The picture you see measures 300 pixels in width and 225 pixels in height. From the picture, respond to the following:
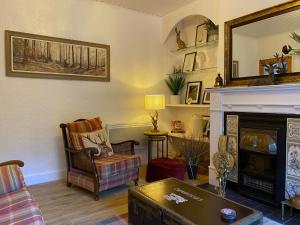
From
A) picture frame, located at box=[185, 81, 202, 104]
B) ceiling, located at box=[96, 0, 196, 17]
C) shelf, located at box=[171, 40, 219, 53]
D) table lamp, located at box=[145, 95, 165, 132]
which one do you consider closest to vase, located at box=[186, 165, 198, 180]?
table lamp, located at box=[145, 95, 165, 132]

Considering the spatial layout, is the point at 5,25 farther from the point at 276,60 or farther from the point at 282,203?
the point at 282,203

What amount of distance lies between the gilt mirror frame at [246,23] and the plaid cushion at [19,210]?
2.56 meters

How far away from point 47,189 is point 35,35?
7.07 ft

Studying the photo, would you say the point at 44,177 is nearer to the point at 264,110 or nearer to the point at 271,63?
the point at 264,110

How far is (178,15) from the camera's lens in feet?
13.9

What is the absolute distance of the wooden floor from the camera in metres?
2.39

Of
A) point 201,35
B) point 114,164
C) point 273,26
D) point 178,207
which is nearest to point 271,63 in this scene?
point 273,26

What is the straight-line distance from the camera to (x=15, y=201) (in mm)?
1799

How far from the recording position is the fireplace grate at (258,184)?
267 cm

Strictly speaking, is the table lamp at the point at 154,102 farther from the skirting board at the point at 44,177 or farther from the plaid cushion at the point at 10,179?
the plaid cushion at the point at 10,179

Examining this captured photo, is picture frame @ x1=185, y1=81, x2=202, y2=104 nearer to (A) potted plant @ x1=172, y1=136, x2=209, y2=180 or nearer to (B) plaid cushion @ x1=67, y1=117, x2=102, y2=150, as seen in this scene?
(A) potted plant @ x1=172, y1=136, x2=209, y2=180

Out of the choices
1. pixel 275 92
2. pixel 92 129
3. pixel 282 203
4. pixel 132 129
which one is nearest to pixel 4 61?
pixel 92 129

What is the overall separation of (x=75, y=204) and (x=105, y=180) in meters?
0.42

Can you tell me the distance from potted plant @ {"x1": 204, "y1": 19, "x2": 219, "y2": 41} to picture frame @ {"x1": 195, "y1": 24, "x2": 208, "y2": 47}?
0.10m
